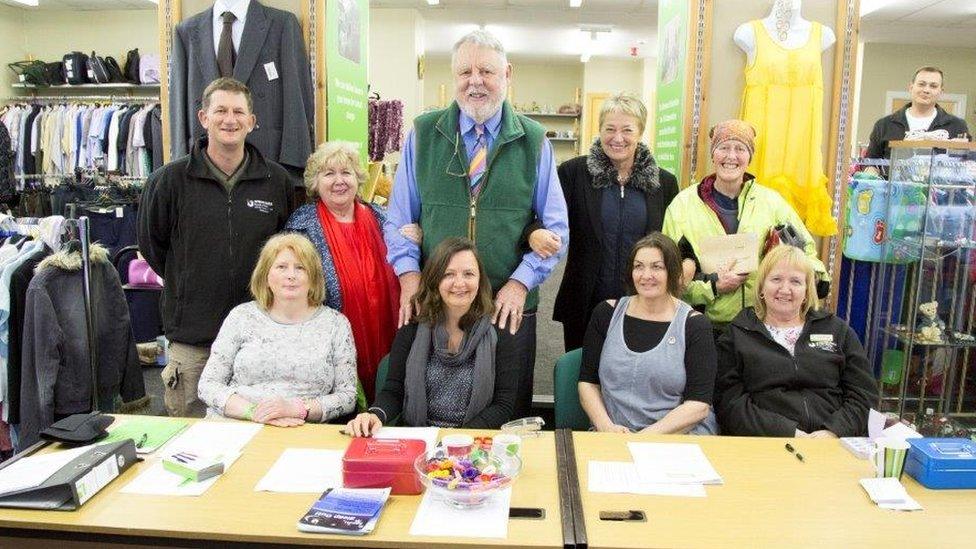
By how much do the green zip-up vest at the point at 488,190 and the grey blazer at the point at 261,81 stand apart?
0.95m

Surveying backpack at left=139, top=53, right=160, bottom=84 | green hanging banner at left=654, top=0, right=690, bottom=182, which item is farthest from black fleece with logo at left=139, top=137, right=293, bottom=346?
backpack at left=139, top=53, right=160, bottom=84

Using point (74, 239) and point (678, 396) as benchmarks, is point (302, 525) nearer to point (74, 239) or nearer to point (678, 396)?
point (678, 396)

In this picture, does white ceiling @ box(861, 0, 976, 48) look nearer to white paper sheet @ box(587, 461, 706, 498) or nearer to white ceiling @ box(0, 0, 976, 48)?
white ceiling @ box(0, 0, 976, 48)

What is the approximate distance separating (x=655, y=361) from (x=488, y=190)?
32.8 inches

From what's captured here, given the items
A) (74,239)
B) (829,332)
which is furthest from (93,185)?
(829,332)

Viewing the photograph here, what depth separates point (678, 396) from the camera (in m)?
2.42

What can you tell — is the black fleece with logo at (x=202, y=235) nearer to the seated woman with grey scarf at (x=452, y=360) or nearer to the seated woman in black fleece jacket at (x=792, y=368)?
the seated woman with grey scarf at (x=452, y=360)

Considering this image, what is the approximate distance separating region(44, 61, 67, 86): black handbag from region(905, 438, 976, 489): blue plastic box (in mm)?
8709

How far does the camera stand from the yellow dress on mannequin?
3.38m

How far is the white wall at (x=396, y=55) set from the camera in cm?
→ 888

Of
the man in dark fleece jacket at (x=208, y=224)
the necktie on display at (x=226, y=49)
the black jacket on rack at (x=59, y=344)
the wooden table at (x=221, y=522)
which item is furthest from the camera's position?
the necktie on display at (x=226, y=49)

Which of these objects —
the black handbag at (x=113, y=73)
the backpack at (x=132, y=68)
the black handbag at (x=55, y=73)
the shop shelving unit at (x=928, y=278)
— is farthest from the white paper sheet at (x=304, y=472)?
the black handbag at (x=55, y=73)

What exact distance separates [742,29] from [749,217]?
3.75 ft

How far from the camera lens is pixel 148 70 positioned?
7457 millimetres
